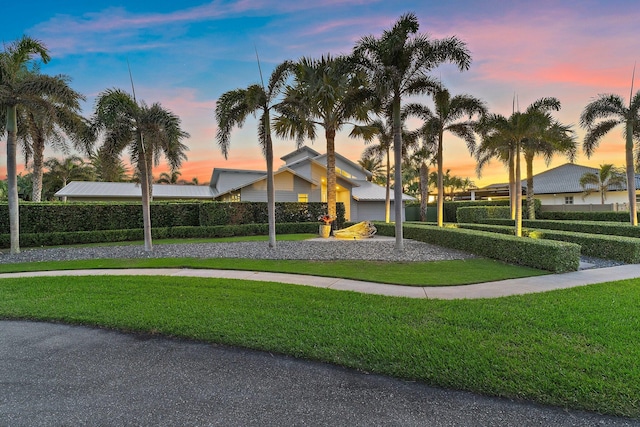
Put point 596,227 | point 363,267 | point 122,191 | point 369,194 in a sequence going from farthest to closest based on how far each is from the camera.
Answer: point 369,194, point 122,191, point 596,227, point 363,267

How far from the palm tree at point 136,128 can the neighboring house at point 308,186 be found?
404 inches

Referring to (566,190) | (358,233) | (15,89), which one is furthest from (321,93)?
(566,190)

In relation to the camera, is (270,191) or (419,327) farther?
(270,191)

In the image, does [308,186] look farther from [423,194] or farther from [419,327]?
[419,327]

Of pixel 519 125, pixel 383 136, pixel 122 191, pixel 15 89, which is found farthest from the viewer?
pixel 122 191

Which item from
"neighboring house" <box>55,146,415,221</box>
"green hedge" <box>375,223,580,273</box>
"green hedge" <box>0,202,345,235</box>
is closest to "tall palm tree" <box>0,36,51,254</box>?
"green hedge" <box>0,202,345,235</box>

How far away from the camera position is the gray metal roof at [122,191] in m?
26.0

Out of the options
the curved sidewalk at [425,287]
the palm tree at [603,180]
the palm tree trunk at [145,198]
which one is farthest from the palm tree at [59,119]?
the palm tree at [603,180]

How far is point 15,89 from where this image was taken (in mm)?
12828

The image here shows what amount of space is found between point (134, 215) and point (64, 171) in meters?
39.3

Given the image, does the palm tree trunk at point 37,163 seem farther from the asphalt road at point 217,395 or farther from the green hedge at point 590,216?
the green hedge at point 590,216

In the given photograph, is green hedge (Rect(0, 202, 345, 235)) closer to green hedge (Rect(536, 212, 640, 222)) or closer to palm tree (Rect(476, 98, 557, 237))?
palm tree (Rect(476, 98, 557, 237))

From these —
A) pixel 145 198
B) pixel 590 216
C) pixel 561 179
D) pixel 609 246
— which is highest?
pixel 561 179

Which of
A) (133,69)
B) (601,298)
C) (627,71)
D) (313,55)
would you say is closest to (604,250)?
(601,298)
